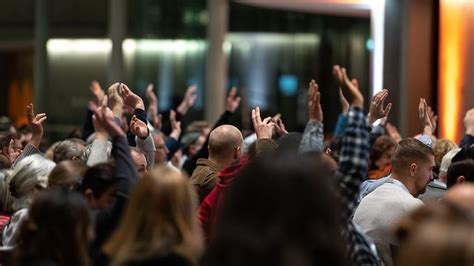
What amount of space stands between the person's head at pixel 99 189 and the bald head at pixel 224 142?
228 centimetres

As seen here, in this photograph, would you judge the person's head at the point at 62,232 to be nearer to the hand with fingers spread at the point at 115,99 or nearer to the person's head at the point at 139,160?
the person's head at the point at 139,160

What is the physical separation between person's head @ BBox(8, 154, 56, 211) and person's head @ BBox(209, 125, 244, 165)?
1466 millimetres

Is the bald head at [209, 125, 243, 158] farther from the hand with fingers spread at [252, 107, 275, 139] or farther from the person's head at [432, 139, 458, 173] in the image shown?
the person's head at [432, 139, 458, 173]

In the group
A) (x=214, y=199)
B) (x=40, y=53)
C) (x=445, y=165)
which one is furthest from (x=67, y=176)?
(x=40, y=53)

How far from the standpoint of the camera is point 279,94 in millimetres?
28125

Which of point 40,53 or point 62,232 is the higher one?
point 40,53

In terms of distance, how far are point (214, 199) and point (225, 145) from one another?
3.01 ft

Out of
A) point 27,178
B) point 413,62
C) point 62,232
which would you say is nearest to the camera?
point 62,232

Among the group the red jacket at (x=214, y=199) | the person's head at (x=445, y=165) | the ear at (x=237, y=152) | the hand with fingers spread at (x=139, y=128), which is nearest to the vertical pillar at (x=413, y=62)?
the person's head at (x=445, y=165)

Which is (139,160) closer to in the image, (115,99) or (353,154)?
(115,99)

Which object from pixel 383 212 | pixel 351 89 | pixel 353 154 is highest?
pixel 351 89

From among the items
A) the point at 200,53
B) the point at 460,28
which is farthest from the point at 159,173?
the point at 200,53

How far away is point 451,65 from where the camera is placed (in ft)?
50.6

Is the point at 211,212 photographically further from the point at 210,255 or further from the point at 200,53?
the point at 200,53
